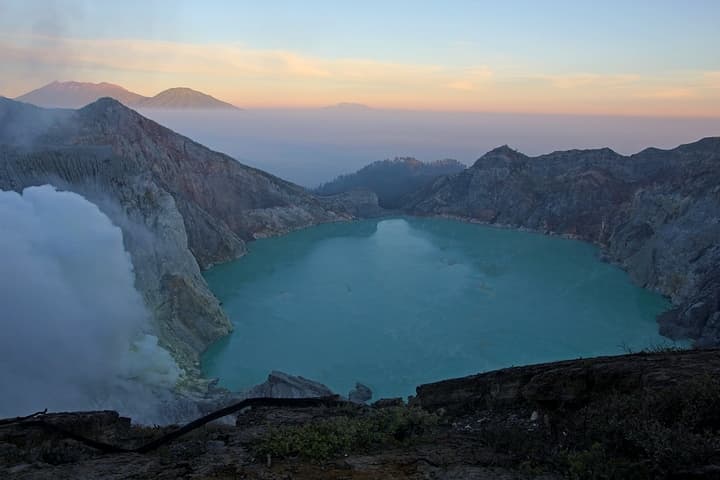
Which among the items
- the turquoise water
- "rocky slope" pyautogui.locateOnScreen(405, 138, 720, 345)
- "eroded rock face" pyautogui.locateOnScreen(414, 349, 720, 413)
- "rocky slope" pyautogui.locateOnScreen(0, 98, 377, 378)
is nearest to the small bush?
"eroded rock face" pyautogui.locateOnScreen(414, 349, 720, 413)

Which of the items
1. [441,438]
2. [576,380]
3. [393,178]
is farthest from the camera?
[393,178]

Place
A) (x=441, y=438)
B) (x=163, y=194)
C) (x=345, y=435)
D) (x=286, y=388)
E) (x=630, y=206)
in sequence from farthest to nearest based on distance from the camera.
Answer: (x=630, y=206)
(x=163, y=194)
(x=286, y=388)
(x=441, y=438)
(x=345, y=435)

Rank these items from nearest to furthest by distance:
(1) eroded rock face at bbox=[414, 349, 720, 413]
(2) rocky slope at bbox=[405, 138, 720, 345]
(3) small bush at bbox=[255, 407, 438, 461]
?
1. (3) small bush at bbox=[255, 407, 438, 461]
2. (1) eroded rock face at bbox=[414, 349, 720, 413]
3. (2) rocky slope at bbox=[405, 138, 720, 345]

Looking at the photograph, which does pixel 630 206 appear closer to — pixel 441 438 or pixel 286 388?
pixel 286 388

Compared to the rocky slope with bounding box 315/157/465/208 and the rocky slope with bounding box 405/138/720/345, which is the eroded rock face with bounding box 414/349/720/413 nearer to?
the rocky slope with bounding box 405/138/720/345

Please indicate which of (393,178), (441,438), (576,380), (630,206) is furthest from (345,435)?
(393,178)

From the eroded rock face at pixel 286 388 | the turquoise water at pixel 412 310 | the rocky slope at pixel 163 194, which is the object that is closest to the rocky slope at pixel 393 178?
the rocky slope at pixel 163 194

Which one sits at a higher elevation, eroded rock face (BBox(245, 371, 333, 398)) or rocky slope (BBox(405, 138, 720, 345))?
rocky slope (BBox(405, 138, 720, 345))
